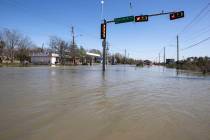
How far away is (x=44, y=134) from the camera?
4.75 meters

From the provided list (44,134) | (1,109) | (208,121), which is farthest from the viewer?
(1,109)

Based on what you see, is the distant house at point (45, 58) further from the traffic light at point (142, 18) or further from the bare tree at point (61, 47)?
the traffic light at point (142, 18)

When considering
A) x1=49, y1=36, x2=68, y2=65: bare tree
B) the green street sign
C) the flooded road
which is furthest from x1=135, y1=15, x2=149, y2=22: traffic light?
x1=49, y1=36, x2=68, y2=65: bare tree

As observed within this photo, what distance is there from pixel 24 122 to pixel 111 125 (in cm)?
199

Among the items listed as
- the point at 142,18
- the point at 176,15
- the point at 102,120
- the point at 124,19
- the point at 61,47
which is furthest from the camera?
the point at 61,47

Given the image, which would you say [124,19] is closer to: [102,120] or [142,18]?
[142,18]

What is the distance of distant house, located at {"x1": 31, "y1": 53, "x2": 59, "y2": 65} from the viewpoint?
309 feet

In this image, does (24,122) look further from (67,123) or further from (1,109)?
(1,109)

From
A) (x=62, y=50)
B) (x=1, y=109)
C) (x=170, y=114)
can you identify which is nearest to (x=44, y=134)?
(x=1, y=109)

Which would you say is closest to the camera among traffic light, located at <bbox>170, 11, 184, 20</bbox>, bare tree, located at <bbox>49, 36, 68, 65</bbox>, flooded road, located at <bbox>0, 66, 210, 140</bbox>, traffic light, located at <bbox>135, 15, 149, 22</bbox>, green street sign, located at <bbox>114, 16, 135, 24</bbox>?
flooded road, located at <bbox>0, 66, 210, 140</bbox>

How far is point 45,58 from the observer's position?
9538 centimetres

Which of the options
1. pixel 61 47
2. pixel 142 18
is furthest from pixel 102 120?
pixel 61 47

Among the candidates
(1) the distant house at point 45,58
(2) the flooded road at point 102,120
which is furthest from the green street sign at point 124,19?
(1) the distant house at point 45,58

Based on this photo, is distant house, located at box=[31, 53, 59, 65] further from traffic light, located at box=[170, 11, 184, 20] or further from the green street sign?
traffic light, located at box=[170, 11, 184, 20]
